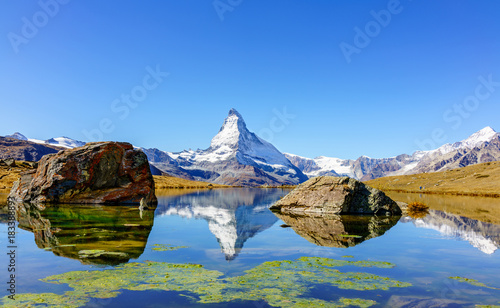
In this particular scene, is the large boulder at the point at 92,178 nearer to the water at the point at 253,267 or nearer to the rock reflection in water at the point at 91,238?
the rock reflection in water at the point at 91,238

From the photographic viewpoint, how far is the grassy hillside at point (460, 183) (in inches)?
4266

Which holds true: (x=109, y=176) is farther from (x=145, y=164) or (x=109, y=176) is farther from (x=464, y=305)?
(x=464, y=305)

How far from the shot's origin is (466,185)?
12575 cm

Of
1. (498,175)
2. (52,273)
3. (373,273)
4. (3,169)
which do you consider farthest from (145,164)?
(498,175)

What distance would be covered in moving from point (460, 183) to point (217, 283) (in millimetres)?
149935

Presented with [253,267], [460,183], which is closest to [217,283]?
[253,267]

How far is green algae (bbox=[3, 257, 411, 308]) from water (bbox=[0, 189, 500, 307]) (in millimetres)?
44

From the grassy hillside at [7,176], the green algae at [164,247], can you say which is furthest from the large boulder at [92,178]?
the grassy hillside at [7,176]

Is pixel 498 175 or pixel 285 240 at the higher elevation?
pixel 498 175

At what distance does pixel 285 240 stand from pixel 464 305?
47.8 ft

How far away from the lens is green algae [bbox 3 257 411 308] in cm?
1197

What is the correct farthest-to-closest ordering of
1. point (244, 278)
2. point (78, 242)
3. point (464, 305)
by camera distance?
1. point (78, 242)
2. point (244, 278)
3. point (464, 305)

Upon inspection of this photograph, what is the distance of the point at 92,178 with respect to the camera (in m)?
57.9

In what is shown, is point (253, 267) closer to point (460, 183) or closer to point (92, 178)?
point (92, 178)
